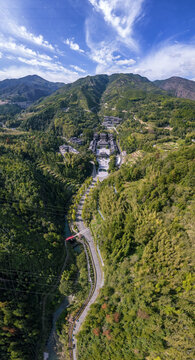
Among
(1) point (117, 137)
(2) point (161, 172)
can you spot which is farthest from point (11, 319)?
(1) point (117, 137)

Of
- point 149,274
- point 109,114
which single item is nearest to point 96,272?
point 149,274

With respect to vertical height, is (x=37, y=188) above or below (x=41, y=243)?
above

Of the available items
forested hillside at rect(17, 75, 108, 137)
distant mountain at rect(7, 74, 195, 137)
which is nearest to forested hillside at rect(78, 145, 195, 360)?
distant mountain at rect(7, 74, 195, 137)

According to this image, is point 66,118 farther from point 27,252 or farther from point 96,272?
point 96,272

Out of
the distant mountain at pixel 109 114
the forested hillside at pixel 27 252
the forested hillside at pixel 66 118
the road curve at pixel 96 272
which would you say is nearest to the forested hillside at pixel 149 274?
the road curve at pixel 96 272

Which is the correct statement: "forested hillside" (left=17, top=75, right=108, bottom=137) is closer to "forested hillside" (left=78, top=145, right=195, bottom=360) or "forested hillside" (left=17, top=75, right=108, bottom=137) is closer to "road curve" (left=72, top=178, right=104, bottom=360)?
"road curve" (left=72, top=178, right=104, bottom=360)

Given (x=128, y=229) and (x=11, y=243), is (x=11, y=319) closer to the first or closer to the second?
(x=11, y=243)

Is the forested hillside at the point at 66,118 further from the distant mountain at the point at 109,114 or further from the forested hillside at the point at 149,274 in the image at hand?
the forested hillside at the point at 149,274
